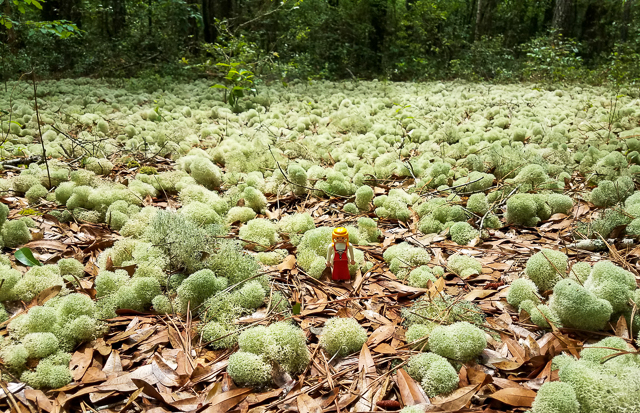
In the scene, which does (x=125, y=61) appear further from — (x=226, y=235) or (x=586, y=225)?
(x=586, y=225)

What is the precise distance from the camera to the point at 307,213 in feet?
8.80

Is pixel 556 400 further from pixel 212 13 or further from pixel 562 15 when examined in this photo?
pixel 212 13

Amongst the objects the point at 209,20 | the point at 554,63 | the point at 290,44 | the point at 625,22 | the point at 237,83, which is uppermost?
the point at 625,22

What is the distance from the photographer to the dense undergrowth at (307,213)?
1484 mm

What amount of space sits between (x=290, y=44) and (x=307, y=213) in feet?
29.9

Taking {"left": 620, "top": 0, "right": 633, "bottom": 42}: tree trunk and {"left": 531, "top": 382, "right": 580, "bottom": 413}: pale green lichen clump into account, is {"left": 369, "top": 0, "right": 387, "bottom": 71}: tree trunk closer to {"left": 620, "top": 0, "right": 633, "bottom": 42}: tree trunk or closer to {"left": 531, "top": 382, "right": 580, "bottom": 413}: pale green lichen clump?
{"left": 620, "top": 0, "right": 633, "bottom": 42}: tree trunk

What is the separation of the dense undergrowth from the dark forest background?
3.15m

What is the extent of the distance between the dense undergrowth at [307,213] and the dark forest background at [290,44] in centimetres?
315

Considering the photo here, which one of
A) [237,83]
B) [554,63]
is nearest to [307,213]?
[237,83]

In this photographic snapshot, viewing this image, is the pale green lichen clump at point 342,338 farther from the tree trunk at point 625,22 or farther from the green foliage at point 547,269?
the tree trunk at point 625,22

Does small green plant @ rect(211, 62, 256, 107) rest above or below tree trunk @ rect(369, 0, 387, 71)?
below

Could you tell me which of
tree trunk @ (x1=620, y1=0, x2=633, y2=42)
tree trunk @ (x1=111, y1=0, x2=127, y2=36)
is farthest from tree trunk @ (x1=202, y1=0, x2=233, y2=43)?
tree trunk @ (x1=620, y1=0, x2=633, y2=42)

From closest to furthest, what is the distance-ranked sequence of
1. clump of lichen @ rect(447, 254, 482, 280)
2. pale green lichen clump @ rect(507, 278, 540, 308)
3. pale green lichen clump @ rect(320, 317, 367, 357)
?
pale green lichen clump @ rect(320, 317, 367, 357) → pale green lichen clump @ rect(507, 278, 540, 308) → clump of lichen @ rect(447, 254, 482, 280)

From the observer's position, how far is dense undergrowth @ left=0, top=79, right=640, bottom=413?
4.87 feet
